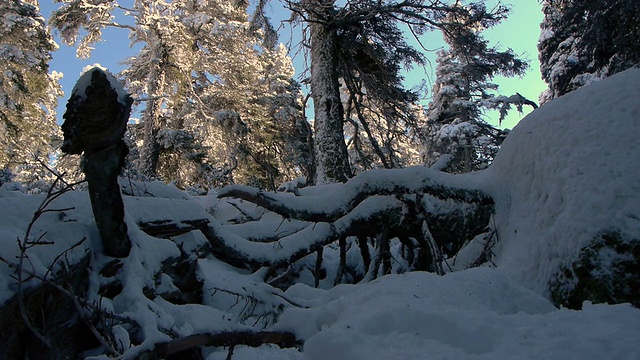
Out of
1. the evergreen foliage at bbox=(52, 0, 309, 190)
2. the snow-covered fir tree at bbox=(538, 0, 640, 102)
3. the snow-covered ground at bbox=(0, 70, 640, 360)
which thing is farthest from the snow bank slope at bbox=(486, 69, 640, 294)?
the evergreen foliage at bbox=(52, 0, 309, 190)

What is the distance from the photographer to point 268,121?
1692 cm

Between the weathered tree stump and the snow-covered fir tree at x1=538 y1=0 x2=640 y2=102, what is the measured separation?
876 centimetres

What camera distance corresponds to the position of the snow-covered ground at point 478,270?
1.49 m

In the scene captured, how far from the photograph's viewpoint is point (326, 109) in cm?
739

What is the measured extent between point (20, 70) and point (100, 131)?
14.6 m

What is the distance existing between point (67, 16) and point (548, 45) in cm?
1616

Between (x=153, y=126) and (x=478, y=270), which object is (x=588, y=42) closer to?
(x=478, y=270)

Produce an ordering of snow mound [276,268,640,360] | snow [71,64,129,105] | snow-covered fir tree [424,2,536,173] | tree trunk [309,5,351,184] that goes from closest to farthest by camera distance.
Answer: snow mound [276,268,640,360]
snow [71,64,129,105]
tree trunk [309,5,351,184]
snow-covered fir tree [424,2,536,173]

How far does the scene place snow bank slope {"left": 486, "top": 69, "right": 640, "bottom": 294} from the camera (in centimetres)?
308

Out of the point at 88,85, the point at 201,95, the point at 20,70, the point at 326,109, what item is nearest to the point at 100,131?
the point at 88,85

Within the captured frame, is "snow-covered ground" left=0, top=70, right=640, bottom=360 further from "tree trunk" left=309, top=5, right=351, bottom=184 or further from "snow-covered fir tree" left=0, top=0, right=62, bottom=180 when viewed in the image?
"snow-covered fir tree" left=0, top=0, right=62, bottom=180

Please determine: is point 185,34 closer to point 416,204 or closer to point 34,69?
point 34,69

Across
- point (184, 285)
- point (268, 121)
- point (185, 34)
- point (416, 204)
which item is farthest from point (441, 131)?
point (184, 285)

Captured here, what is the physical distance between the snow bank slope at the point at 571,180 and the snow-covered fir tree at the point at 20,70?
14086mm
